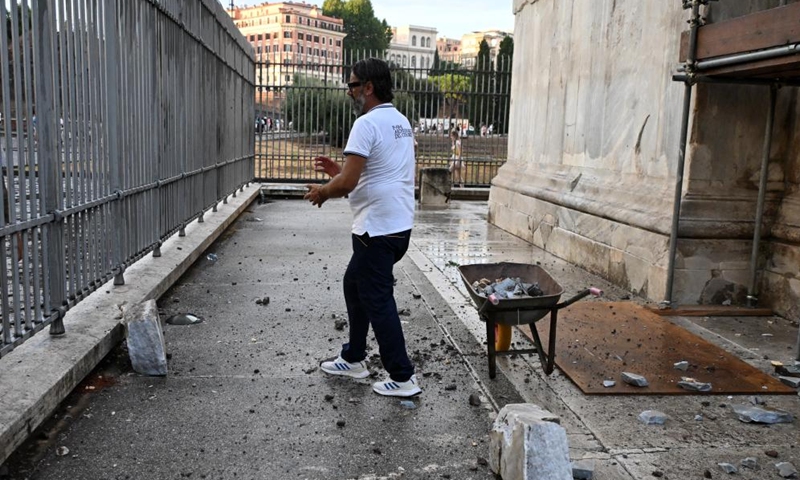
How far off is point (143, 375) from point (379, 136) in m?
2.25

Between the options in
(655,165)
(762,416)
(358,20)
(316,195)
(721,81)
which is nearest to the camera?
(762,416)

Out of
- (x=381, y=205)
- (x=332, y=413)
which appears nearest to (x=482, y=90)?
(x=381, y=205)

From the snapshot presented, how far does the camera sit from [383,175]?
14.8ft

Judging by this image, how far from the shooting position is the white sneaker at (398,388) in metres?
4.56

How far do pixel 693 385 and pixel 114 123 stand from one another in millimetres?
4828

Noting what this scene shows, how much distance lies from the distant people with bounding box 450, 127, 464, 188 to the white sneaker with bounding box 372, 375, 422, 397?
1534 cm

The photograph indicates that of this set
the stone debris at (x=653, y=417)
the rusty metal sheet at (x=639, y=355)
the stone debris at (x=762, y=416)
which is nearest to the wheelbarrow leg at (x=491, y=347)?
the rusty metal sheet at (x=639, y=355)

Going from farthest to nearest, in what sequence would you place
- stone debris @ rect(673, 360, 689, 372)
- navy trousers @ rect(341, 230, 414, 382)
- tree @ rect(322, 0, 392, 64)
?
tree @ rect(322, 0, 392, 64)
stone debris @ rect(673, 360, 689, 372)
navy trousers @ rect(341, 230, 414, 382)

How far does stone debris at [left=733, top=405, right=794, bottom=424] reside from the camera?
4215 mm

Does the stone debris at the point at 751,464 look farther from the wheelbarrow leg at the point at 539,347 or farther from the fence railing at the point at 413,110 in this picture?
the fence railing at the point at 413,110

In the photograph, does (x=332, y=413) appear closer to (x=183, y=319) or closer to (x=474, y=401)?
(x=474, y=401)

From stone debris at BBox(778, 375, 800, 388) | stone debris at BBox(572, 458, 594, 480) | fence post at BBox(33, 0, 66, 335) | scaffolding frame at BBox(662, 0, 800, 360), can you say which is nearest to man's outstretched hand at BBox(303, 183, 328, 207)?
fence post at BBox(33, 0, 66, 335)

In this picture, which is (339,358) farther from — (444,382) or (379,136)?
(379,136)

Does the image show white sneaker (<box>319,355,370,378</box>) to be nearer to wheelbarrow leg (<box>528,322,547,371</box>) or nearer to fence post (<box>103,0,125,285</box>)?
wheelbarrow leg (<box>528,322,547,371</box>)
